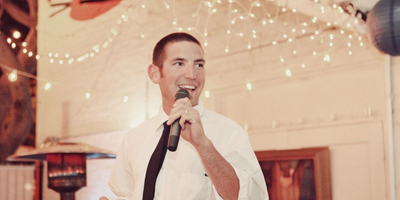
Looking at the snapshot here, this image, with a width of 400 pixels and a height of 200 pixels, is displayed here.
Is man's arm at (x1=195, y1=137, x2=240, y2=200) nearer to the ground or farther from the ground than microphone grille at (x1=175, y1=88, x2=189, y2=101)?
nearer to the ground

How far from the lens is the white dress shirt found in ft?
5.08

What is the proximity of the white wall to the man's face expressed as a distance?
2.28 m

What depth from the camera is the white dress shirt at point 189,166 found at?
1550mm

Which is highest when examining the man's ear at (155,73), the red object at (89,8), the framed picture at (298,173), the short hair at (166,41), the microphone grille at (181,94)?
the red object at (89,8)

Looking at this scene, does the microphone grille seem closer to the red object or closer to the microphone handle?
the microphone handle

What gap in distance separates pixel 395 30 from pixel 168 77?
5.39 feet

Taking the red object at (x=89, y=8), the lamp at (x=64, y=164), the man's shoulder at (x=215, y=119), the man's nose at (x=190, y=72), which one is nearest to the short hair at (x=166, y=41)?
the man's nose at (x=190, y=72)

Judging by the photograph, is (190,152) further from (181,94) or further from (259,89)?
(259,89)

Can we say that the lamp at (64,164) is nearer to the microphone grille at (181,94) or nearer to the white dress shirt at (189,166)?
the white dress shirt at (189,166)

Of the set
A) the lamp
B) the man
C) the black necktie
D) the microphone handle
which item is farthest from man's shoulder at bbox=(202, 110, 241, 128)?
the lamp

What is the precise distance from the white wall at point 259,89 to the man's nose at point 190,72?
232 centimetres

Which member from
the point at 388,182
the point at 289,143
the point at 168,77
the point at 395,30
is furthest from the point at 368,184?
the point at 168,77

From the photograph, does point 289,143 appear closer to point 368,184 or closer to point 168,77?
point 368,184

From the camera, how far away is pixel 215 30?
15.0ft
